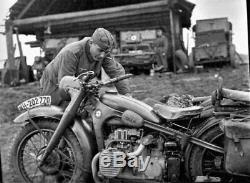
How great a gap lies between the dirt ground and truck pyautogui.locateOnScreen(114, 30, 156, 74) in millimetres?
144

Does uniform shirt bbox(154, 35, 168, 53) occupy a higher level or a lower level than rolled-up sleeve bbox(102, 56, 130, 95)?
higher

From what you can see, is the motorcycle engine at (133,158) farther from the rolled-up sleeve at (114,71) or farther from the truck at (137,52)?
the truck at (137,52)

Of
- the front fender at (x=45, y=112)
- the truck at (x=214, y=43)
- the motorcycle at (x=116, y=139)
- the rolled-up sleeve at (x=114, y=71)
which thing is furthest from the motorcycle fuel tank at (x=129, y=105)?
the truck at (x=214, y=43)

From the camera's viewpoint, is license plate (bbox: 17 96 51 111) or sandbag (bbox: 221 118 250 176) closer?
sandbag (bbox: 221 118 250 176)

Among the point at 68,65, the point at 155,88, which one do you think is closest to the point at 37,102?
the point at 68,65

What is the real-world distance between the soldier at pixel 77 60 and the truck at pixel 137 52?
2.39 feet

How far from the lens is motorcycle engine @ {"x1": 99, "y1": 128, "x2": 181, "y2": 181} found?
2.35 meters

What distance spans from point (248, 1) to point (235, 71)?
1.00 meters

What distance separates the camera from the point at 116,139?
7.95 ft

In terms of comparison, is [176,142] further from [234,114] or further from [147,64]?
[147,64]

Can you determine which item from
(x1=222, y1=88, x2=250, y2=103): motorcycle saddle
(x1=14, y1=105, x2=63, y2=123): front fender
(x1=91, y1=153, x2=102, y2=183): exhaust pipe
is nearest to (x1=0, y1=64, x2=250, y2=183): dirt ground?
(x1=14, y1=105, x2=63, y2=123): front fender

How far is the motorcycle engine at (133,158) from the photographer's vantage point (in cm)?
235

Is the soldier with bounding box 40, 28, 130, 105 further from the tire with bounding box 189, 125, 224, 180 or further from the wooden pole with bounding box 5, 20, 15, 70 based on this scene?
the tire with bounding box 189, 125, 224, 180

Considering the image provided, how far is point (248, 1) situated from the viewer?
2166 mm
